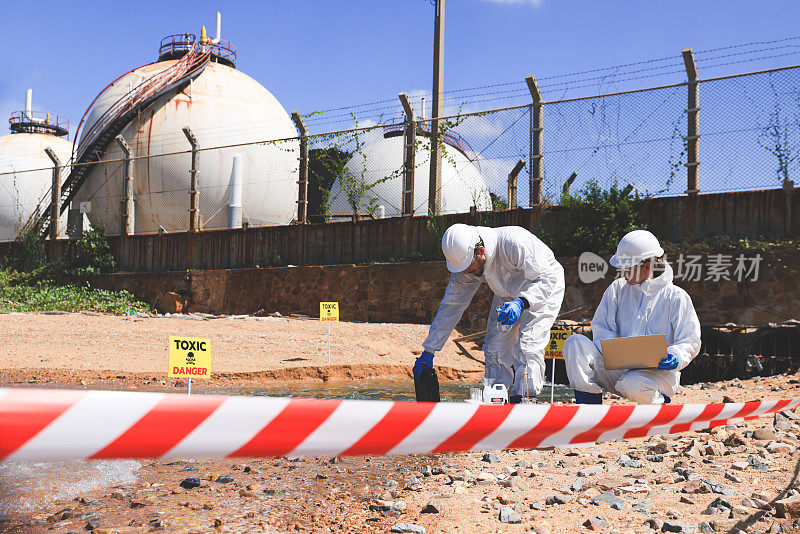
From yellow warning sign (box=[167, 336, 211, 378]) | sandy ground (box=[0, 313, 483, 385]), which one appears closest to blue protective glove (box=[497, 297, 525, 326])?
yellow warning sign (box=[167, 336, 211, 378])

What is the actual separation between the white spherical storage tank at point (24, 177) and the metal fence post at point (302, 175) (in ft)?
37.6

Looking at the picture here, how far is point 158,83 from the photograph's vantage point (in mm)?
23891

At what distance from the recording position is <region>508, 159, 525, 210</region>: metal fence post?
14156mm

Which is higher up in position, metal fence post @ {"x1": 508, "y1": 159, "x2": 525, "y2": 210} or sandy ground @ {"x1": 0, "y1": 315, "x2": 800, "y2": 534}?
metal fence post @ {"x1": 508, "y1": 159, "x2": 525, "y2": 210}

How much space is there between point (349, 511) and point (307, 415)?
1.85m

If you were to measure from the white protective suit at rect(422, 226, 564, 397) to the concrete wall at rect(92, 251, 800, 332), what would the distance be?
7.58 meters

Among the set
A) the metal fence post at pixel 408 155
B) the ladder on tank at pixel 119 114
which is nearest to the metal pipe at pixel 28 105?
the ladder on tank at pixel 119 114

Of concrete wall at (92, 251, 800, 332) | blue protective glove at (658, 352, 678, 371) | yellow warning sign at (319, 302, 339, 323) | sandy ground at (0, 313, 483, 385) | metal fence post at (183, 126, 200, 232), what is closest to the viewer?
blue protective glove at (658, 352, 678, 371)

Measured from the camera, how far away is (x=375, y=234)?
15766 millimetres

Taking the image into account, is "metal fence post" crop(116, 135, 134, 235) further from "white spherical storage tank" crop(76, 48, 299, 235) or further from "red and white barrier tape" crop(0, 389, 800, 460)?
"red and white barrier tape" crop(0, 389, 800, 460)

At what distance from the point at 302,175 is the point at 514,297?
39.0 ft

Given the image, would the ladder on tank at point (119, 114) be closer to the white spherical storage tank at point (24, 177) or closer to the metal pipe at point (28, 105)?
the white spherical storage tank at point (24, 177)

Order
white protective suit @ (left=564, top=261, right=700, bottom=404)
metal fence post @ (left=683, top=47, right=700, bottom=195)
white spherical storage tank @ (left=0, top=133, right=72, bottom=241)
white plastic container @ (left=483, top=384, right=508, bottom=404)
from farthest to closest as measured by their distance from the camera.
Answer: white spherical storage tank @ (left=0, top=133, right=72, bottom=241), metal fence post @ (left=683, top=47, right=700, bottom=195), white protective suit @ (left=564, top=261, right=700, bottom=404), white plastic container @ (left=483, top=384, right=508, bottom=404)

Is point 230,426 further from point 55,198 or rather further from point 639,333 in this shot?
point 55,198
